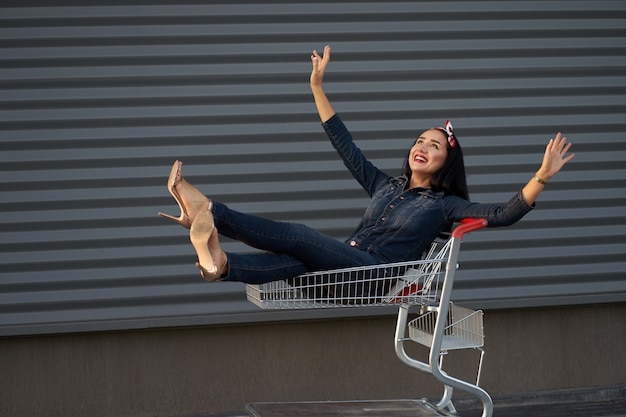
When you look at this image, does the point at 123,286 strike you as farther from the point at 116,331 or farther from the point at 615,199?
the point at 615,199

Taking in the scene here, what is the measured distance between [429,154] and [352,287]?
83 centimetres

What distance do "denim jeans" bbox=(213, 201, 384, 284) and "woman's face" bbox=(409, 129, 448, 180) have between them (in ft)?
2.07

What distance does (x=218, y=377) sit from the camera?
6.19 metres

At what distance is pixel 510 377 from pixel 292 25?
9.41ft

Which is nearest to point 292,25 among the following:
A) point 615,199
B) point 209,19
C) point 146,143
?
point 209,19

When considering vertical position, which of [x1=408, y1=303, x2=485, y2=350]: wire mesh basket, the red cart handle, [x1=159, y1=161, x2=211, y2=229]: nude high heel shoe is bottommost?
[x1=408, y1=303, x2=485, y2=350]: wire mesh basket

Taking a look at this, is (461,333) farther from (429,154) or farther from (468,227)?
(429,154)

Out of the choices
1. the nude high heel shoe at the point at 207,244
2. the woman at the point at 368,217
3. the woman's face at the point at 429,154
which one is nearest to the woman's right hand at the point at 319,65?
the woman at the point at 368,217

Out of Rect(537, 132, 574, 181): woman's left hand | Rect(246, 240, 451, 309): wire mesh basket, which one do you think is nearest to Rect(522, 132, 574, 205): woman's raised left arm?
Rect(537, 132, 574, 181): woman's left hand

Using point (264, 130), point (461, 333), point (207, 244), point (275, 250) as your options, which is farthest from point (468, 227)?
point (264, 130)

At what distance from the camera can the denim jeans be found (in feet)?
13.1

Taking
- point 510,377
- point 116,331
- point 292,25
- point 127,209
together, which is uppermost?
point 292,25

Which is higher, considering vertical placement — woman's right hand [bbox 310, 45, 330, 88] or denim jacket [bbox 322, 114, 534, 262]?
woman's right hand [bbox 310, 45, 330, 88]

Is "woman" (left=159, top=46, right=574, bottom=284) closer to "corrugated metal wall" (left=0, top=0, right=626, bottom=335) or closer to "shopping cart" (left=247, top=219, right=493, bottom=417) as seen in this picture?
"shopping cart" (left=247, top=219, right=493, bottom=417)
